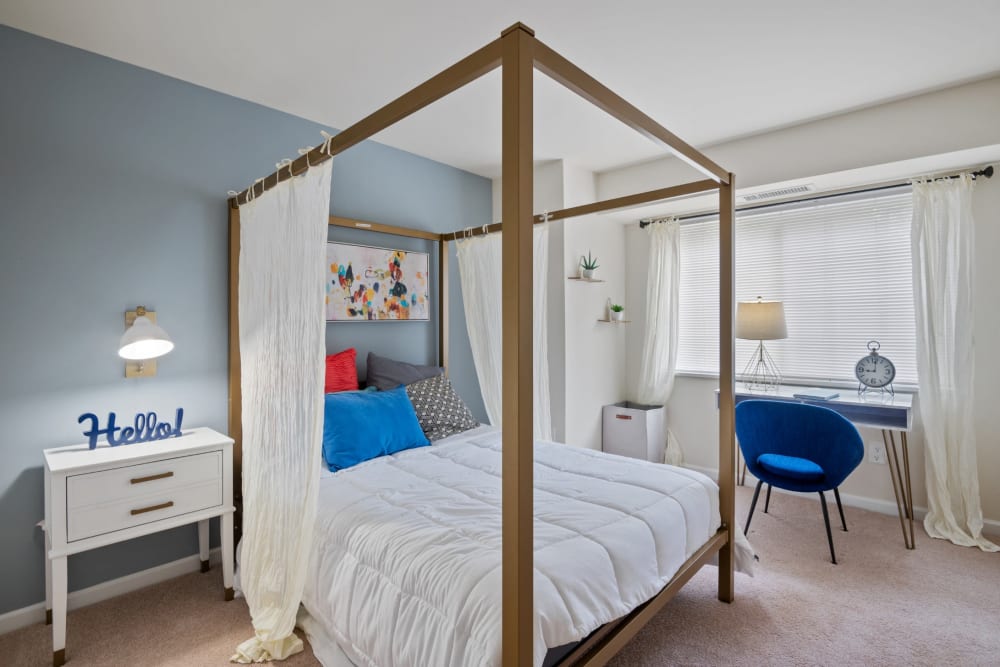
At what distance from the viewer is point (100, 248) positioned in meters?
2.42

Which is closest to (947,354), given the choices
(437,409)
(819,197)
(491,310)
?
(819,197)

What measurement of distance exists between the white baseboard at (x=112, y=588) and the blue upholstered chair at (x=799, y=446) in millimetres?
3217

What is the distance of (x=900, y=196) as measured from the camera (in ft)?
11.5

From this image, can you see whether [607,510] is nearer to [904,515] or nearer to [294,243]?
[294,243]

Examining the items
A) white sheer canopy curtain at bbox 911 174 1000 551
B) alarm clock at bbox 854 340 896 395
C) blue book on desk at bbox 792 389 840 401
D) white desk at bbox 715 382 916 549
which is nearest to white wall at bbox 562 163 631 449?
white desk at bbox 715 382 916 549

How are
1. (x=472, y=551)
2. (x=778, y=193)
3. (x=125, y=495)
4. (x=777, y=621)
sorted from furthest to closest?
(x=778, y=193) < (x=777, y=621) < (x=125, y=495) < (x=472, y=551)

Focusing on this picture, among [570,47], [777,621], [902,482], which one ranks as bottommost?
[777,621]

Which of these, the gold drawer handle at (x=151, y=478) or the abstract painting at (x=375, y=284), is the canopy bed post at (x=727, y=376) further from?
the gold drawer handle at (x=151, y=478)

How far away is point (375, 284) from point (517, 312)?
249cm

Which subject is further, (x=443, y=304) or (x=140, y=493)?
(x=443, y=304)

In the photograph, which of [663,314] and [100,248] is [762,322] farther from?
[100,248]

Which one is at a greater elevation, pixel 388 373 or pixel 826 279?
pixel 826 279

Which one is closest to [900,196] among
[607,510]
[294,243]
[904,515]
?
[904,515]

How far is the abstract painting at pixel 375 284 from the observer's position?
329 centimetres
